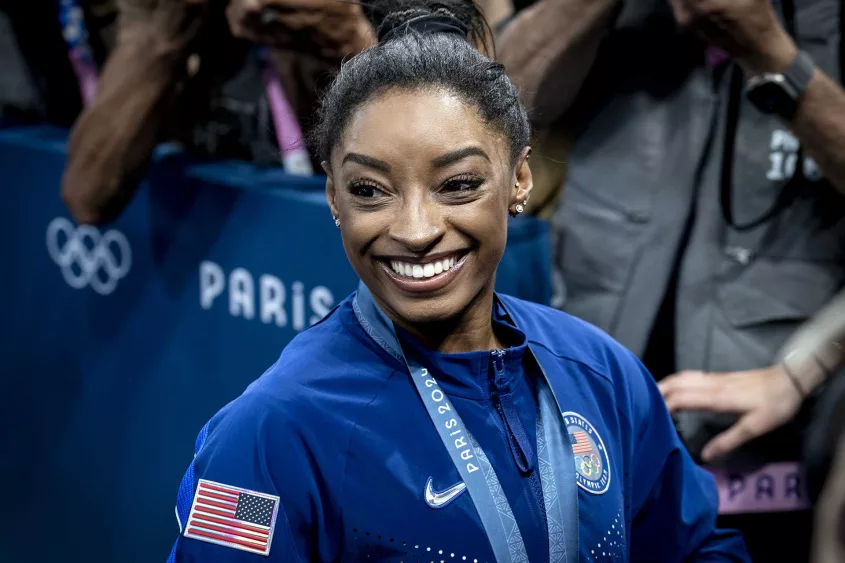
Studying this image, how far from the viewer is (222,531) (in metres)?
1.25

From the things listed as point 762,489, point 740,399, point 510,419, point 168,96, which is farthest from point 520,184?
point 168,96

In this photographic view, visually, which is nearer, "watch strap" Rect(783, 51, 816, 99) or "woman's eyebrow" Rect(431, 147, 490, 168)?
"woman's eyebrow" Rect(431, 147, 490, 168)

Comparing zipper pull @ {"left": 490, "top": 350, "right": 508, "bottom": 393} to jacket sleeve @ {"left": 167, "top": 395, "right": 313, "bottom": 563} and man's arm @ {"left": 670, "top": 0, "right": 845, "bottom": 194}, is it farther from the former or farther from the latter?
man's arm @ {"left": 670, "top": 0, "right": 845, "bottom": 194}

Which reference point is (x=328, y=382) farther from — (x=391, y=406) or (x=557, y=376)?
(x=557, y=376)

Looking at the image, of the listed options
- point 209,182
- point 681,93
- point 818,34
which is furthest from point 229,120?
point 818,34

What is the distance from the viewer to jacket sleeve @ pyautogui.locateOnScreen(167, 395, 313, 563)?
1.25 metres

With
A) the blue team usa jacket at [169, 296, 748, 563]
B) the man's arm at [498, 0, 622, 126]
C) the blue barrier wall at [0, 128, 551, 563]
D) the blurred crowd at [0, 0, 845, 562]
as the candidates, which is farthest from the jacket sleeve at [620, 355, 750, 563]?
the man's arm at [498, 0, 622, 126]

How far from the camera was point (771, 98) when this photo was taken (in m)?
1.96

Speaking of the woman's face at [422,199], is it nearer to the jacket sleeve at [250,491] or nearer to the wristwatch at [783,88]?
the jacket sleeve at [250,491]

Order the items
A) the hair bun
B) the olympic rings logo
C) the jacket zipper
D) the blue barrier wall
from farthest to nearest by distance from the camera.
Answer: the olympic rings logo → the blue barrier wall → the hair bun → the jacket zipper

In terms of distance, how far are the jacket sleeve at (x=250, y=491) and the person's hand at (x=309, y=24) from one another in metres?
1.07

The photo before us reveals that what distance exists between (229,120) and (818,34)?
1.42m

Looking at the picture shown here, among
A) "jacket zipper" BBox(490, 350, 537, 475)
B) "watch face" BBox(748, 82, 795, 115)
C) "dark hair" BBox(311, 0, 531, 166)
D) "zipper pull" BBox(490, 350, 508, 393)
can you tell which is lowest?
"jacket zipper" BBox(490, 350, 537, 475)

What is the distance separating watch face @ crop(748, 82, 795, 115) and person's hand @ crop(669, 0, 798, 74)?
31 millimetres
